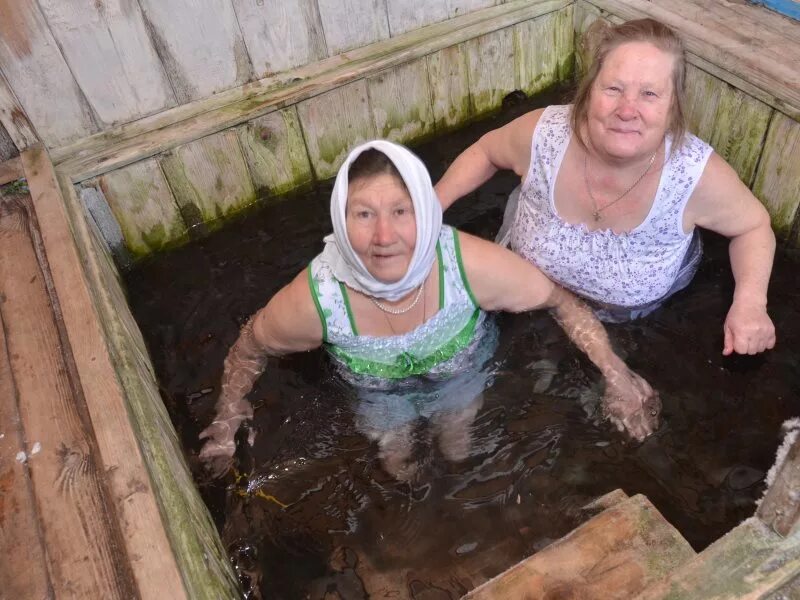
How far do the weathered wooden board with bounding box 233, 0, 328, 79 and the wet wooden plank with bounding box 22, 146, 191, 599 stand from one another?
44.7 inches

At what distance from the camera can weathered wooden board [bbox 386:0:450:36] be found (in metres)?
3.27

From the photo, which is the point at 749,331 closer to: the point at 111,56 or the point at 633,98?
the point at 633,98

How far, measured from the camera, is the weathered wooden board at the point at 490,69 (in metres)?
3.49

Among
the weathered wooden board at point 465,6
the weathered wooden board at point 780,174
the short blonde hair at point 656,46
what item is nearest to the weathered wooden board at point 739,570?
the short blonde hair at point 656,46

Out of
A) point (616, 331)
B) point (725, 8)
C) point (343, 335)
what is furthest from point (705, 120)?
point (343, 335)

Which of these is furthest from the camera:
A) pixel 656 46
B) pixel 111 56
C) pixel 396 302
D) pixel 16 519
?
pixel 111 56

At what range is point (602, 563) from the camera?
1578 mm

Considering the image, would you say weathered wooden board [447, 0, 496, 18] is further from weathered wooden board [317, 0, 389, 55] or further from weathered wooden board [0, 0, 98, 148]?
weathered wooden board [0, 0, 98, 148]

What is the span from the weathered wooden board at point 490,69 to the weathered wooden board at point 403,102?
301mm

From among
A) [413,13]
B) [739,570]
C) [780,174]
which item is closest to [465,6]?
[413,13]

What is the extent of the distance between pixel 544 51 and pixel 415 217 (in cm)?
229

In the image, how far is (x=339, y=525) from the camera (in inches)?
91.8

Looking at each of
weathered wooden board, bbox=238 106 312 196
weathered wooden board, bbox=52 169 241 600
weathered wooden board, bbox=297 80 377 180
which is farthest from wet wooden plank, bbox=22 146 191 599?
weathered wooden board, bbox=297 80 377 180

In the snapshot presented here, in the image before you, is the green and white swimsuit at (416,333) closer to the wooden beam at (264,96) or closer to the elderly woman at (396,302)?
the elderly woman at (396,302)
